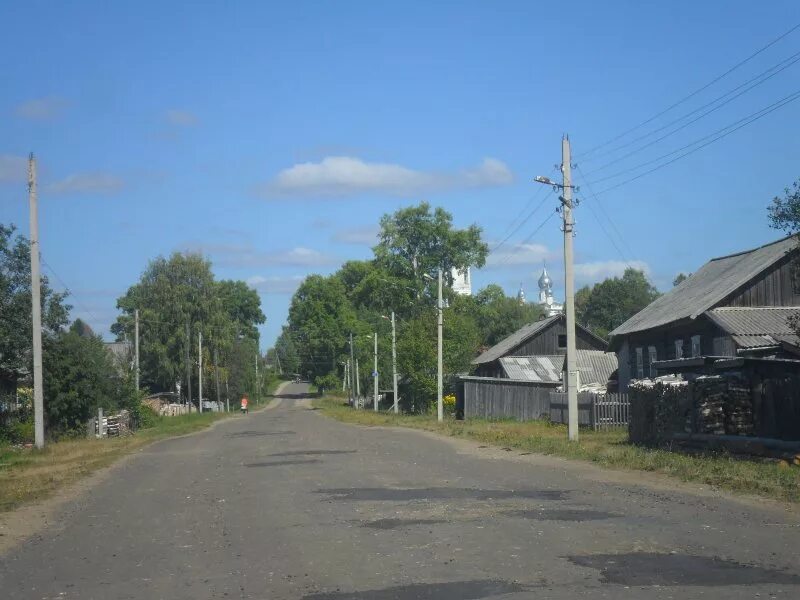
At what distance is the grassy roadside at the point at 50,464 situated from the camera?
57.9ft

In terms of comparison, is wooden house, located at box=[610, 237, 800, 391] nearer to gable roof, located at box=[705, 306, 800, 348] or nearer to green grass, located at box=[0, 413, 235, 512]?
gable roof, located at box=[705, 306, 800, 348]

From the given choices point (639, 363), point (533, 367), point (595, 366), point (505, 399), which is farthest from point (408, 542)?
point (533, 367)

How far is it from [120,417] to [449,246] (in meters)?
40.3

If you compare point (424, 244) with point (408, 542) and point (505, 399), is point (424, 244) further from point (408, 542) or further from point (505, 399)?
point (408, 542)

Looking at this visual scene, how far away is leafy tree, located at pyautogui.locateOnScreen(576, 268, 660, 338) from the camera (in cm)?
10062

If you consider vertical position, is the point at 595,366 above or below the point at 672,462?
above

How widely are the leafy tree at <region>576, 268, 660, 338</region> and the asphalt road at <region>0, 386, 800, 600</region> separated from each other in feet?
279

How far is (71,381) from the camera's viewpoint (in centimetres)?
3850

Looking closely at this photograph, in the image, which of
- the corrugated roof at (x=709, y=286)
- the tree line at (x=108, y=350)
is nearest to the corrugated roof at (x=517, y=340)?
the corrugated roof at (x=709, y=286)

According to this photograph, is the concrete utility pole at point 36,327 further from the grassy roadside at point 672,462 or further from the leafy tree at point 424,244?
the leafy tree at point 424,244

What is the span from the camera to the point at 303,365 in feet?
402

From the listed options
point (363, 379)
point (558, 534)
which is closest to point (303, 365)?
point (363, 379)

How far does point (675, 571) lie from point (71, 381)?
34317 millimetres

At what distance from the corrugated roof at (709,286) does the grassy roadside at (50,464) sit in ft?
69.1
